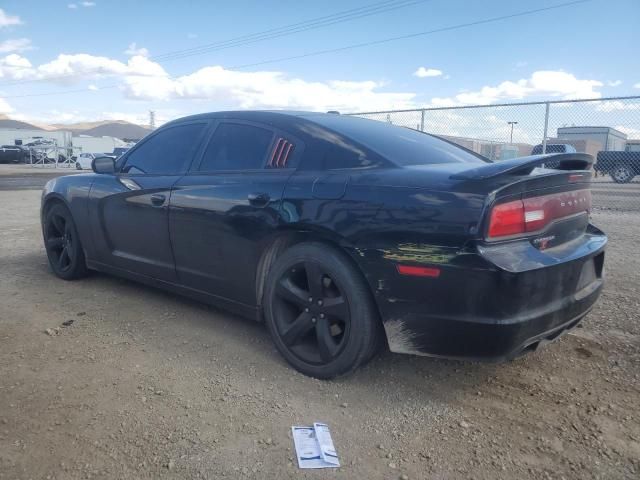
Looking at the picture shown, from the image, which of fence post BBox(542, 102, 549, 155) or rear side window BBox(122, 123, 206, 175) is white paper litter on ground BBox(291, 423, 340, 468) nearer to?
rear side window BBox(122, 123, 206, 175)

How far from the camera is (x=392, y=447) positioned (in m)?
2.28

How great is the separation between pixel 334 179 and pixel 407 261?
635 mm

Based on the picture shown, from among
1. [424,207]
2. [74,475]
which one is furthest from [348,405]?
[74,475]

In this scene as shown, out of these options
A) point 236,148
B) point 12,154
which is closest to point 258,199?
point 236,148

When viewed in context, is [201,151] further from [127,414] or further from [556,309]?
[556,309]

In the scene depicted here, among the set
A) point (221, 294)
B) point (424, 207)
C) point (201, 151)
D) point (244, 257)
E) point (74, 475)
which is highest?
point (201, 151)

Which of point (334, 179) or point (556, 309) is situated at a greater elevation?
point (334, 179)

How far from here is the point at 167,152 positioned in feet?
12.8

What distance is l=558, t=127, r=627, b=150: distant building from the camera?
10.3m

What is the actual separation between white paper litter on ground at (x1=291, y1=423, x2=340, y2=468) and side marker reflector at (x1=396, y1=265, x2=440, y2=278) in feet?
2.70

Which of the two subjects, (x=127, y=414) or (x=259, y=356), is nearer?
(x=127, y=414)

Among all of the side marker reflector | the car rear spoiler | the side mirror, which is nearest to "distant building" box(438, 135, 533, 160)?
the side mirror

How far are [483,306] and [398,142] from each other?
1.29m

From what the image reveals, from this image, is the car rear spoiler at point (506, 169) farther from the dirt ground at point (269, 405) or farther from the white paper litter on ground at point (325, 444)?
the white paper litter on ground at point (325, 444)
